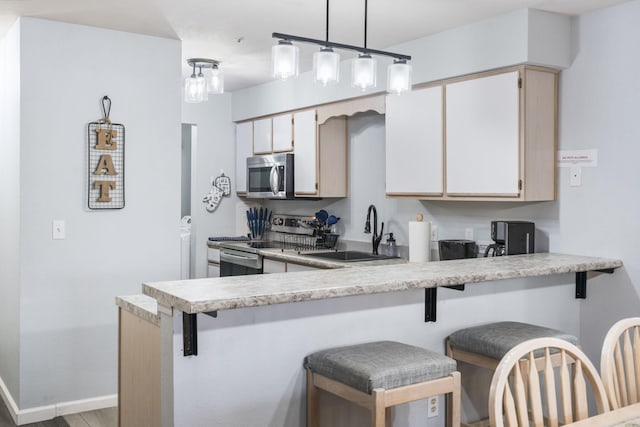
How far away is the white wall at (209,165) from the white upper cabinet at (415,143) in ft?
7.26

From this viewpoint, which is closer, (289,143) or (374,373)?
(374,373)

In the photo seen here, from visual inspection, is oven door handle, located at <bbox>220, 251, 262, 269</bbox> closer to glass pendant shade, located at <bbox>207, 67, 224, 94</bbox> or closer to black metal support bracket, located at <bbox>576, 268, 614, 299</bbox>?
glass pendant shade, located at <bbox>207, 67, 224, 94</bbox>

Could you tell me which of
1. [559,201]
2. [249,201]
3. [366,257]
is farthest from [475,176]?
[249,201]

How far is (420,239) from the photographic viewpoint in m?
3.96

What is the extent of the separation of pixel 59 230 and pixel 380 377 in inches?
90.5

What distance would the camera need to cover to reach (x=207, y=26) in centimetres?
365

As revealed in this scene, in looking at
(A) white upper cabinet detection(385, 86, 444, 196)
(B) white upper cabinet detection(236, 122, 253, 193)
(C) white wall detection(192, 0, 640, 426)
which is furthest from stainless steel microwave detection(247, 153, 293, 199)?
(C) white wall detection(192, 0, 640, 426)

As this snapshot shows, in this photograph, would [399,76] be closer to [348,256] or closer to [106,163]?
[106,163]

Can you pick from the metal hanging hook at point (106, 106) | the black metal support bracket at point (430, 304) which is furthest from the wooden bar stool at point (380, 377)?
the metal hanging hook at point (106, 106)

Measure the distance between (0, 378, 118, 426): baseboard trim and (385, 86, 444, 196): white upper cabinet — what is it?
2197 mm

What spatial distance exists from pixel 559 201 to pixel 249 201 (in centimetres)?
329

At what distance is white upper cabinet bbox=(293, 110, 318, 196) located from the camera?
4.87 metres

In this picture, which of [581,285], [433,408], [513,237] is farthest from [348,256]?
[433,408]

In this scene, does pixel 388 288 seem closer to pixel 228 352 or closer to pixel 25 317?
pixel 228 352
